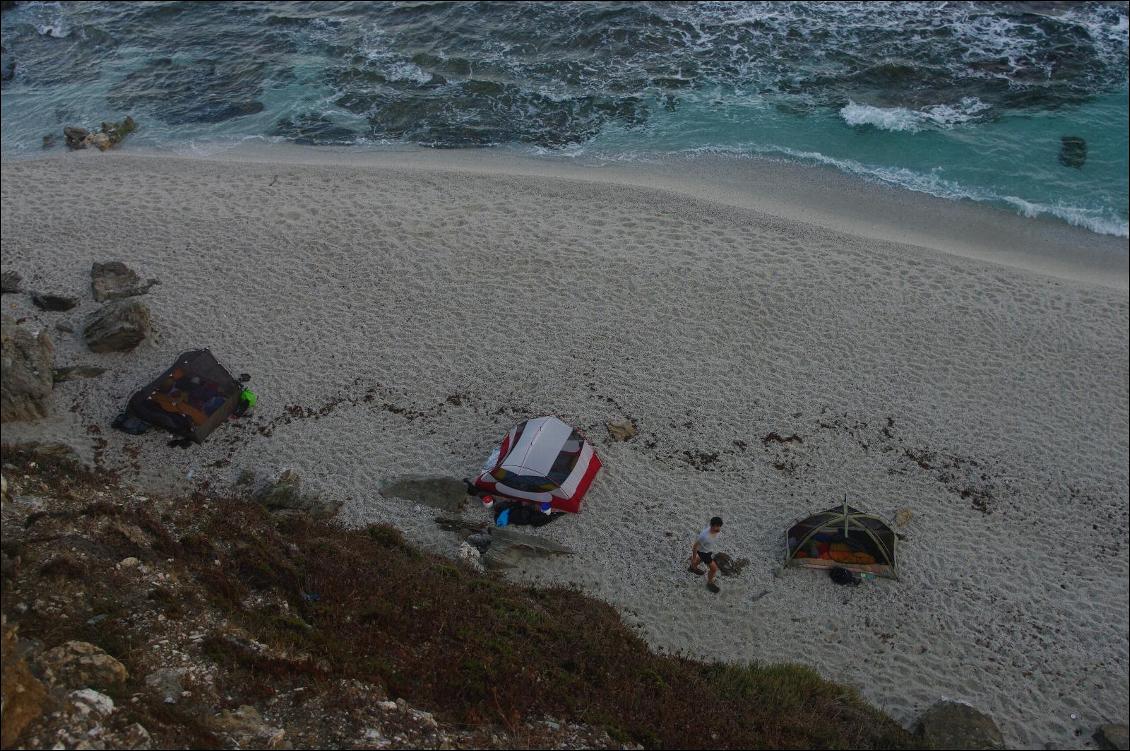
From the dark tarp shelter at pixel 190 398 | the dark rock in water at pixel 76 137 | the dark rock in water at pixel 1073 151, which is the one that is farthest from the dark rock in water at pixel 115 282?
the dark rock in water at pixel 1073 151

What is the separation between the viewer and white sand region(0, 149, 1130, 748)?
49.5 feet

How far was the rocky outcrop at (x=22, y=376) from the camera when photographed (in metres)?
18.1

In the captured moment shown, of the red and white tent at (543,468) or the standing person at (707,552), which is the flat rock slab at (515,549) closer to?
the red and white tent at (543,468)

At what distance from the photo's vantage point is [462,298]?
2295 centimetres

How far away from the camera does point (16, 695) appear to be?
28.6ft

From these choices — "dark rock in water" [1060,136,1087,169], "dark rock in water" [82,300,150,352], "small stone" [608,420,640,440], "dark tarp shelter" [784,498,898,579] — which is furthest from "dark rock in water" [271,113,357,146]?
"dark rock in water" [1060,136,1087,169]

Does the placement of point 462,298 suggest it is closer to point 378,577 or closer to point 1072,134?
point 378,577

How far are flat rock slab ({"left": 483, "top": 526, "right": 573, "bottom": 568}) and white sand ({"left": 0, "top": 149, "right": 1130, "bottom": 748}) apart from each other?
13.3 inches

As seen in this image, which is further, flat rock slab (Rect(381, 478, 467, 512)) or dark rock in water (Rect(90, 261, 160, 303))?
dark rock in water (Rect(90, 261, 160, 303))

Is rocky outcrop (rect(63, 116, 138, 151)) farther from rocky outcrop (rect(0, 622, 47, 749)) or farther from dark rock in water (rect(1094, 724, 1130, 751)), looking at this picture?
dark rock in water (rect(1094, 724, 1130, 751))

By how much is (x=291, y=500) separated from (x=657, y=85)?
2744 centimetres

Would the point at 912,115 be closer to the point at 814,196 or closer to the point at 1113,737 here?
the point at 814,196

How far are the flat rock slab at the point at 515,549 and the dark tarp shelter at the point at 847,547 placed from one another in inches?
194

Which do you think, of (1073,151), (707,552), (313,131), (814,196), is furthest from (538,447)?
(1073,151)
